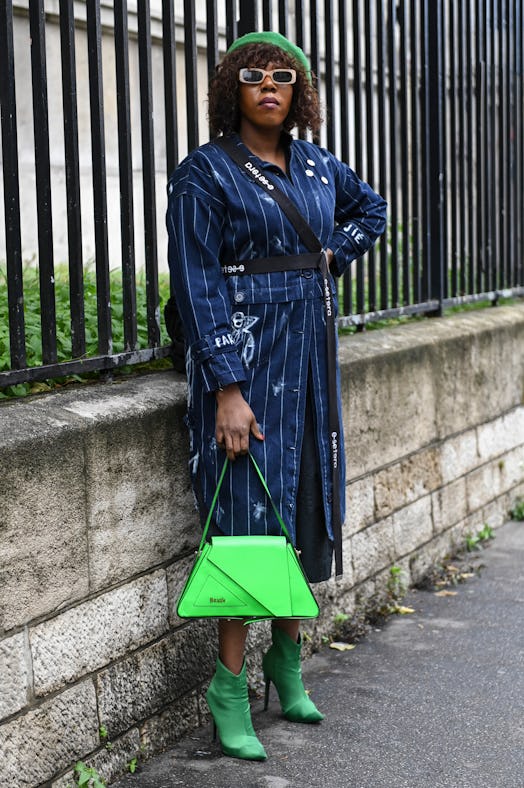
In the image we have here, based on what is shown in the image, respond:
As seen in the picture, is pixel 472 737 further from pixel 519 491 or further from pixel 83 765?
pixel 519 491

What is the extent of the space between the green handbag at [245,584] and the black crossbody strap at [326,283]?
13.5 inches

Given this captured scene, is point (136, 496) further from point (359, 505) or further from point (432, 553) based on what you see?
point (432, 553)

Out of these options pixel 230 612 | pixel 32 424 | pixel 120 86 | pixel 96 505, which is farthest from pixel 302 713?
pixel 120 86

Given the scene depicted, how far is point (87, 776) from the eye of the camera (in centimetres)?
321

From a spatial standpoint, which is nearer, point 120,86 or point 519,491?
point 120,86

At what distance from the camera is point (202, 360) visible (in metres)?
3.35

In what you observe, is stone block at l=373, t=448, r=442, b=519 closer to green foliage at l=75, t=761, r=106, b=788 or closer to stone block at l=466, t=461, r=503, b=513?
stone block at l=466, t=461, r=503, b=513

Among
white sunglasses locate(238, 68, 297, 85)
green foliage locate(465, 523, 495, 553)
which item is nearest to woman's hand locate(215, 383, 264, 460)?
white sunglasses locate(238, 68, 297, 85)

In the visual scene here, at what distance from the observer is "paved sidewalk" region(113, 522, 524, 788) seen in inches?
135

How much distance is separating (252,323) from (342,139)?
1.89 metres

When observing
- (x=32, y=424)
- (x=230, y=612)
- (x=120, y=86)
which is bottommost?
(x=230, y=612)

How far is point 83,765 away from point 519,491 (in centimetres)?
420

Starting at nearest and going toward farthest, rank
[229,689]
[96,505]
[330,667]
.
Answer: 1. [96,505]
2. [229,689]
3. [330,667]

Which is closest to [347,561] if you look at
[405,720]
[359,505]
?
[359,505]
